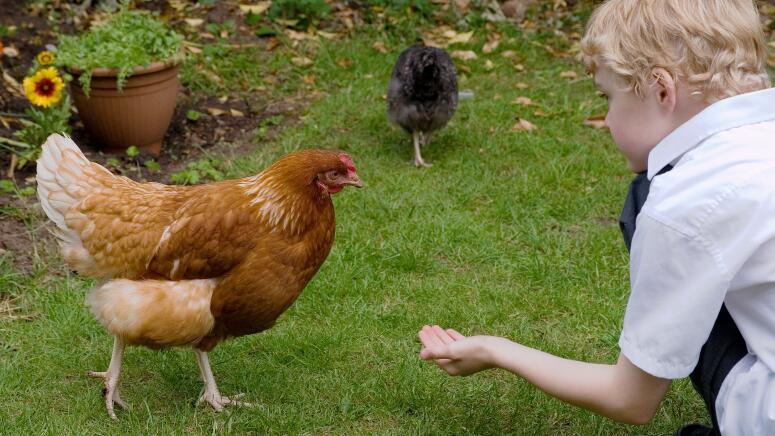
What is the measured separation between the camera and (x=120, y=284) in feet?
10.4

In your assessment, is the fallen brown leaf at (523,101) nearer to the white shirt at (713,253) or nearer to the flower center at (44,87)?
the flower center at (44,87)

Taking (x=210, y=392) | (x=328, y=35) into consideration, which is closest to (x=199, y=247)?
(x=210, y=392)

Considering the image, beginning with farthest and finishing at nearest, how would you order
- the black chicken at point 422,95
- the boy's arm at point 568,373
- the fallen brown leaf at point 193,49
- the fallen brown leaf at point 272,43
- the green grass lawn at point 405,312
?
the fallen brown leaf at point 272,43
the fallen brown leaf at point 193,49
the black chicken at point 422,95
the green grass lawn at point 405,312
the boy's arm at point 568,373

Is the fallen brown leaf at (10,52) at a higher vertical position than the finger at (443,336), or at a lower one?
lower

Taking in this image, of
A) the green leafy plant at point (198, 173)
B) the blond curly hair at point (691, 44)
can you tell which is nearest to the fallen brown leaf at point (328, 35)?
the green leafy plant at point (198, 173)

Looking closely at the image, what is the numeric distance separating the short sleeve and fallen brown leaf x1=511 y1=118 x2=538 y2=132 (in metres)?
4.24

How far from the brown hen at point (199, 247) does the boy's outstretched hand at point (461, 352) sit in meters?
0.77

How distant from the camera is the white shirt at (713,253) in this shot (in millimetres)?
1870

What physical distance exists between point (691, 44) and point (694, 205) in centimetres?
41

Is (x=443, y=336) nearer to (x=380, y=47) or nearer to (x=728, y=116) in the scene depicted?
(x=728, y=116)

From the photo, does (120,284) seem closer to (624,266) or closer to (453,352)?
(453,352)

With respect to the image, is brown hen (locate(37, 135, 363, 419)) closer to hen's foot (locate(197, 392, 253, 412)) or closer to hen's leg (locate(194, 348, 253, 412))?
hen's leg (locate(194, 348, 253, 412))

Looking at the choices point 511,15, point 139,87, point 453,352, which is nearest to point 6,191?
point 139,87

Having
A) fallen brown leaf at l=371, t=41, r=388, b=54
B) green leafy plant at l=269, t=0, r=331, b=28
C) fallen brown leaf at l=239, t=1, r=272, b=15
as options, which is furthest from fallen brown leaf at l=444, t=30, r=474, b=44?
fallen brown leaf at l=239, t=1, r=272, b=15
